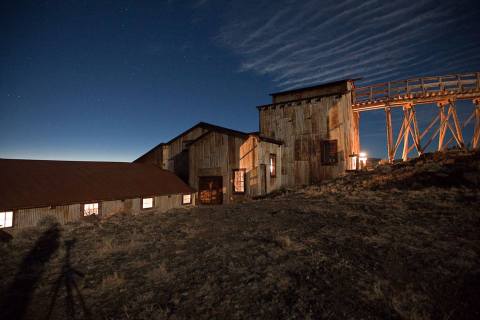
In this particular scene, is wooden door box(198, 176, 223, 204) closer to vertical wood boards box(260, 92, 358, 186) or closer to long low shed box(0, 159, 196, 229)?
long low shed box(0, 159, 196, 229)

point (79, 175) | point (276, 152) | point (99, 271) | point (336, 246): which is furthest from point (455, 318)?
point (79, 175)

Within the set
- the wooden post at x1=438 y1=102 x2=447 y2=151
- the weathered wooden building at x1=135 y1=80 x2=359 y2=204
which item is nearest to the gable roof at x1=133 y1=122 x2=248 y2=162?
the weathered wooden building at x1=135 y1=80 x2=359 y2=204

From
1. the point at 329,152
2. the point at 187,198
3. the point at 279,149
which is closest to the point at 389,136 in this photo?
→ the point at 329,152

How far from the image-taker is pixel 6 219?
12.7 m

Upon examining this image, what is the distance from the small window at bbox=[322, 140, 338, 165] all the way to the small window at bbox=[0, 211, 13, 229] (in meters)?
21.3

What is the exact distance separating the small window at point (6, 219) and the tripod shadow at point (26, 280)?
582 cm

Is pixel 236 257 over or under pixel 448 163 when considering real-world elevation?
under

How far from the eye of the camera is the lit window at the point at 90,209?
15639mm

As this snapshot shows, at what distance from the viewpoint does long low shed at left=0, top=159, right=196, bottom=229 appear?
43.3 ft

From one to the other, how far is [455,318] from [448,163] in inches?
646

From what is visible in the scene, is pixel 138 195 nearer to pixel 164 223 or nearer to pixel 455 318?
pixel 164 223

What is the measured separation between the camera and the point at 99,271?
591 centimetres

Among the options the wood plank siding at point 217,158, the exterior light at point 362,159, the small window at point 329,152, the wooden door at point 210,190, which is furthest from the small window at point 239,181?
the exterior light at point 362,159

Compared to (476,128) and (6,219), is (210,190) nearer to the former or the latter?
(6,219)
